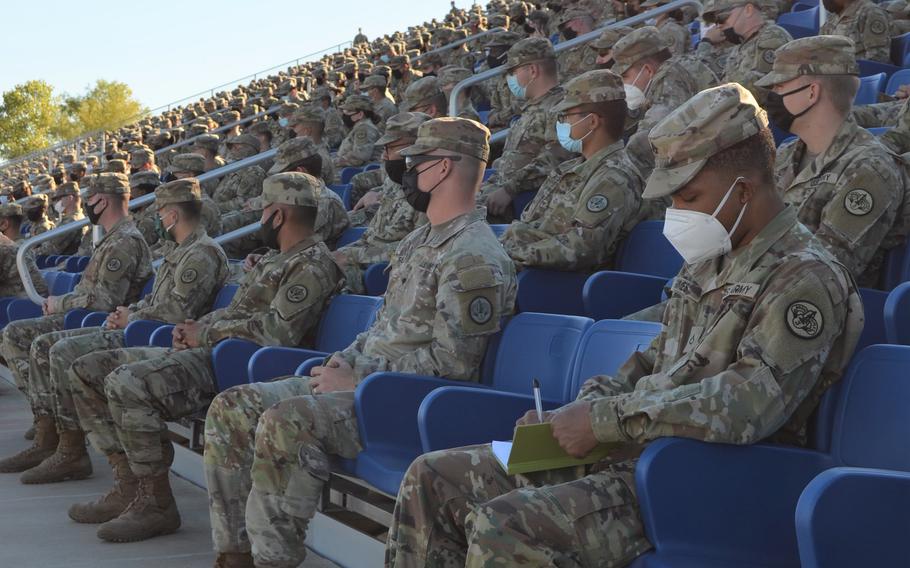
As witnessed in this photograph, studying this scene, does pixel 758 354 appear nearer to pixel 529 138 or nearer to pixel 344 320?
pixel 344 320

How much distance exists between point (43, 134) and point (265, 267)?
171 ft

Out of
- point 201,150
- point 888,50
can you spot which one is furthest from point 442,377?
point 201,150

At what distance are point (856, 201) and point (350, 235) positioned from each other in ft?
12.5

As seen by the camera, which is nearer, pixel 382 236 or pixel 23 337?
pixel 382 236

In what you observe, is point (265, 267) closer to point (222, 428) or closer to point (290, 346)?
point (290, 346)

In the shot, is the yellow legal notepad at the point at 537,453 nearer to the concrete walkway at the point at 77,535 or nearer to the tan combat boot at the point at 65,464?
the concrete walkway at the point at 77,535

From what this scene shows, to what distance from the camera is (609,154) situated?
429 centimetres

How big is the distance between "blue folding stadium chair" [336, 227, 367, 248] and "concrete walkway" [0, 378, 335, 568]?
1956 millimetres

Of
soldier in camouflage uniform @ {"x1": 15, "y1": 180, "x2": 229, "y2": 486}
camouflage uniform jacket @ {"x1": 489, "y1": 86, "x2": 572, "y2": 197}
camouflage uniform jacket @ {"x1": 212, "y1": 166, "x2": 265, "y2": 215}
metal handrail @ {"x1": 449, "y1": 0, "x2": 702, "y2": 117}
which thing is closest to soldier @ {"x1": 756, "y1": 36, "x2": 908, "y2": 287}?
camouflage uniform jacket @ {"x1": 489, "y1": 86, "x2": 572, "y2": 197}

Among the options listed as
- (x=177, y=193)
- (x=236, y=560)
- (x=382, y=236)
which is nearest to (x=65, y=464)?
(x=177, y=193)

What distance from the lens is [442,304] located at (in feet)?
11.0

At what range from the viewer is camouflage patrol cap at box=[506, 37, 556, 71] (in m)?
5.97

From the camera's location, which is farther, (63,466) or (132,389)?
(63,466)

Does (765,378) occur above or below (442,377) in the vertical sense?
above
